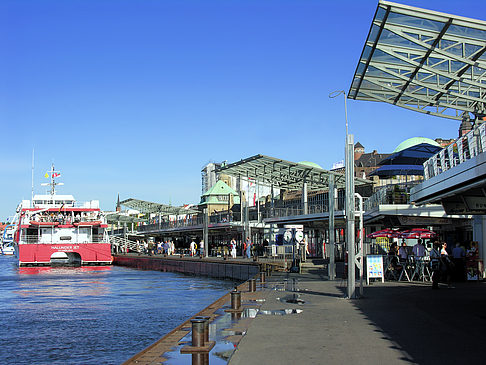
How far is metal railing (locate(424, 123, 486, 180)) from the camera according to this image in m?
13.9

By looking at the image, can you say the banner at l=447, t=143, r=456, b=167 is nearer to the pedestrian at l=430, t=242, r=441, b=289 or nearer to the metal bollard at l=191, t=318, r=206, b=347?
the pedestrian at l=430, t=242, r=441, b=289

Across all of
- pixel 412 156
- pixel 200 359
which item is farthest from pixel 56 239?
pixel 200 359

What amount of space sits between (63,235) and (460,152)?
49.1m

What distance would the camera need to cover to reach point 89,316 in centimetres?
2166

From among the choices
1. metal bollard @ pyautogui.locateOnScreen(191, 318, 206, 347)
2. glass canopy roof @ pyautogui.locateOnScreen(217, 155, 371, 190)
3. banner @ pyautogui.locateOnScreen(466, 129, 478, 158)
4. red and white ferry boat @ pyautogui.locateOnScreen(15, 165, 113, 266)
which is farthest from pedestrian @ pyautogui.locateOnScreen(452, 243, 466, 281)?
red and white ferry boat @ pyautogui.locateOnScreen(15, 165, 113, 266)

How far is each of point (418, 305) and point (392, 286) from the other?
6313mm

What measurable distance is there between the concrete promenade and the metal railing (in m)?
3.79

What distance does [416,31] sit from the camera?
1773 centimetres

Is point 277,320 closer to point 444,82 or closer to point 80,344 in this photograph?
point 80,344

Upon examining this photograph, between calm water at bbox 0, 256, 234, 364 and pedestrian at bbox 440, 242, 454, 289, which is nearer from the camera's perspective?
calm water at bbox 0, 256, 234, 364

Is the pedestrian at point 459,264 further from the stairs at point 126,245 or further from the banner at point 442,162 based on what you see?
the stairs at point 126,245

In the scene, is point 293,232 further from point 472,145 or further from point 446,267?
point 472,145

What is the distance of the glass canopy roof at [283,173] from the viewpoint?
50.2 meters

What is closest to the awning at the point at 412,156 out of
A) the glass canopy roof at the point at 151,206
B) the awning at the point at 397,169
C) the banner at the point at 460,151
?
the awning at the point at 397,169
